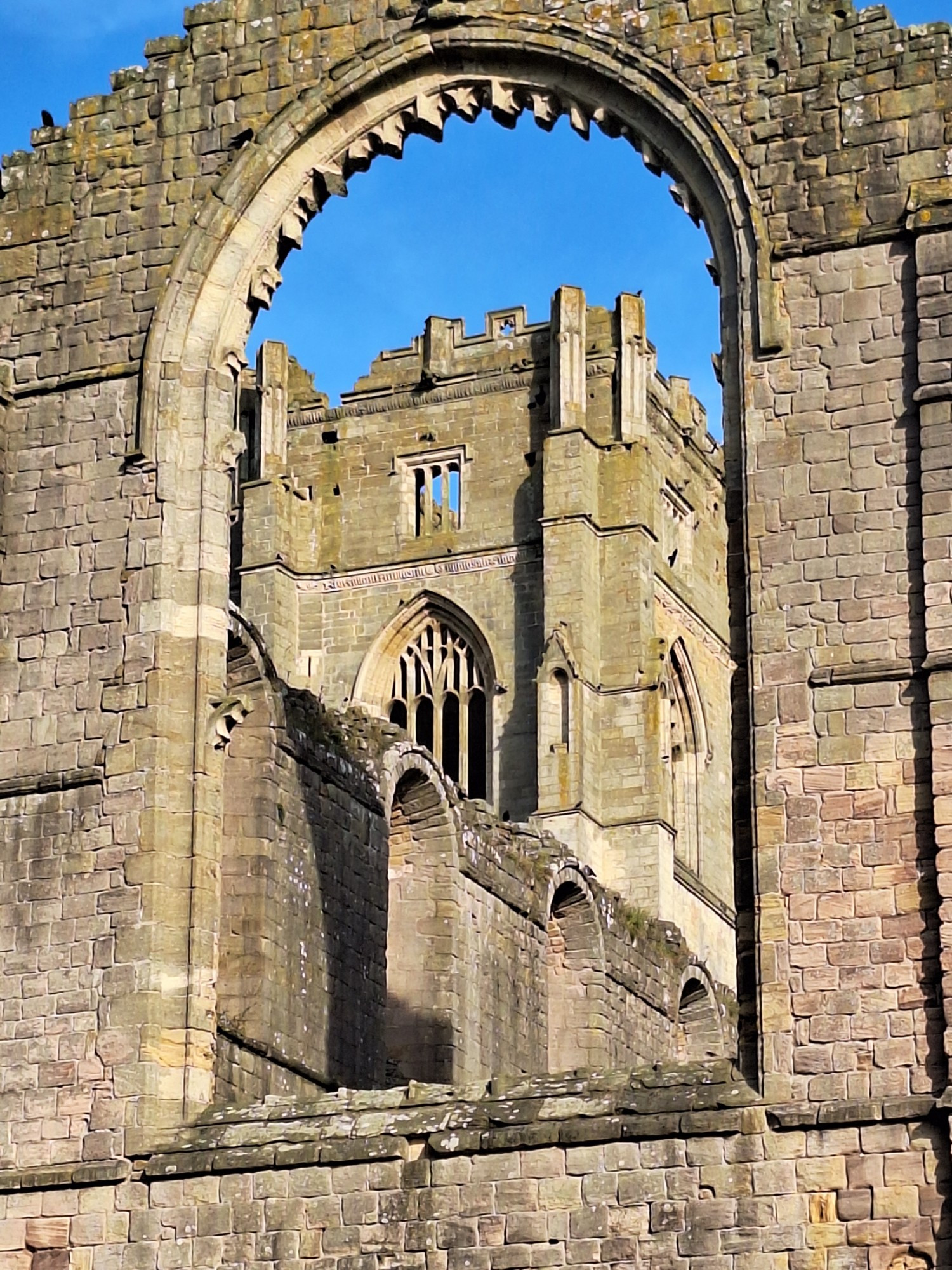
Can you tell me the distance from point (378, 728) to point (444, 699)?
20128 mm

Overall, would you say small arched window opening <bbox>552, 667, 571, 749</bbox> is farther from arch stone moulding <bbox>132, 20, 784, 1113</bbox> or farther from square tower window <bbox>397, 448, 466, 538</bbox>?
arch stone moulding <bbox>132, 20, 784, 1113</bbox>

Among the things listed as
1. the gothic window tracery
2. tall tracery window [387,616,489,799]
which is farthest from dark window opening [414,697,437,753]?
the gothic window tracery

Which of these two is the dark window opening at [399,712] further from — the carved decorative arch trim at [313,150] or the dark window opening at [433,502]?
the carved decorative arch trim at [313,150]

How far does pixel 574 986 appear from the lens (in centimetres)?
2152

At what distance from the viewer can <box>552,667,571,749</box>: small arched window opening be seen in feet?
119

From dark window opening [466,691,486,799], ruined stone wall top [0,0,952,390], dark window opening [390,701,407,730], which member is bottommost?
ruined stone wall top [0,0,952,390]

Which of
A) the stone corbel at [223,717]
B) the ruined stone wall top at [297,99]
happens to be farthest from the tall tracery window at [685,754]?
the stone corbel at [223,717]

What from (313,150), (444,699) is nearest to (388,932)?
(313,150)

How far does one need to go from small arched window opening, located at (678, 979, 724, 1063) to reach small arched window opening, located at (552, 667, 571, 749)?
36.7ft

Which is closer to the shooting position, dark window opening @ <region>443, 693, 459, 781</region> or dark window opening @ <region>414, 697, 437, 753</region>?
dark window opening @ <region>443, 693, 459, 781</region>

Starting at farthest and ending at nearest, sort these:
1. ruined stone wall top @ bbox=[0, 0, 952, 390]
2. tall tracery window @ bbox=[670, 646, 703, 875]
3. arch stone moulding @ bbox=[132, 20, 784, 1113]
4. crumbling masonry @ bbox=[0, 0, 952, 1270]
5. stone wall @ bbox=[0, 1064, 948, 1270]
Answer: tall tracery window @ bbox=[670, 646, 703, 875]
arch stone moulding @ bbox=[132, 20, 784, 1113]
ruined stone wall top @ bbox=[0, 0, 952, 390]
crumbling masonry @ bbox=[0, 0, 952, 1270]
stone wall @ bbox=[0, 1064, 948, 1270]

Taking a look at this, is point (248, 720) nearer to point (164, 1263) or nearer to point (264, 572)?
point (164, 1263)

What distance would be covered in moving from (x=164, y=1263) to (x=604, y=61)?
6.03 m

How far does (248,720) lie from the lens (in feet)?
54.5
